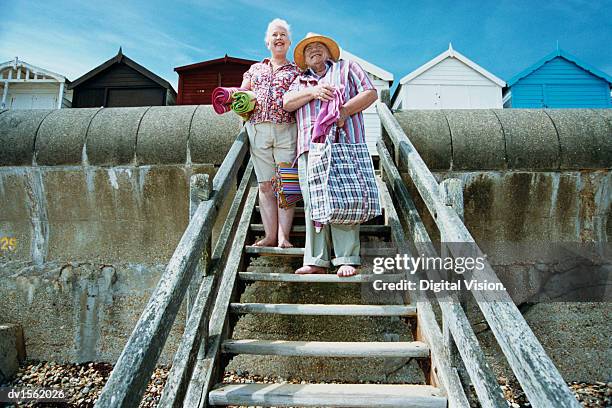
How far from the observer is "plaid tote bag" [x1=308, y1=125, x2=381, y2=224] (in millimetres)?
2223

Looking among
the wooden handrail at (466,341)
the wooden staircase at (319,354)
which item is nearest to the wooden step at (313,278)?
the wooden staircase at (319,354)

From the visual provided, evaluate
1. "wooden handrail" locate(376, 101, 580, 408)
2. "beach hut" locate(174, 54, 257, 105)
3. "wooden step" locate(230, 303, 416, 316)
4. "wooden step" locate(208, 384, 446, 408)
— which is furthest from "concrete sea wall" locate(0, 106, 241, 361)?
"beach hut" locate(174, 54, 257, 105)

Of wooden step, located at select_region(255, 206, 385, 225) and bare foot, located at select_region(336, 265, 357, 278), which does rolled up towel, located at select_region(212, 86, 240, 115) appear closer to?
wooden step, located at select_region(255, 206, 385, 225)

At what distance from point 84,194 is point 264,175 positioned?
195 centimetres

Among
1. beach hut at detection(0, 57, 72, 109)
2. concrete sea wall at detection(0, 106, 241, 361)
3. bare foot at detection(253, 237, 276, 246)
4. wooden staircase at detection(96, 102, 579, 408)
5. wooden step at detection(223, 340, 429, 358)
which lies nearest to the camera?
wooden staircase at detection(96, 102, 579, 408)

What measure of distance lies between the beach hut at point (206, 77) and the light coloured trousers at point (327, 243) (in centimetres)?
1066

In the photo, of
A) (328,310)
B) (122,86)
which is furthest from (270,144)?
(122,86)

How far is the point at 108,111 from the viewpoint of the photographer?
3664 millimetres

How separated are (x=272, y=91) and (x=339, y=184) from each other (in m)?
0.89

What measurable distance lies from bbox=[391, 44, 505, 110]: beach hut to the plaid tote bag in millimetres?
10296

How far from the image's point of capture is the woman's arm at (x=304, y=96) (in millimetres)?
2322

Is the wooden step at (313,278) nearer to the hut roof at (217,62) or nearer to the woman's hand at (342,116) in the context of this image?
the woman's hand at (342,116)

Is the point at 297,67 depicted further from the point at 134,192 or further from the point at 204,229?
the point at 134,192

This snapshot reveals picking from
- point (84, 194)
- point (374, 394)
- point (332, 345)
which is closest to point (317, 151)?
point (332, 345)
